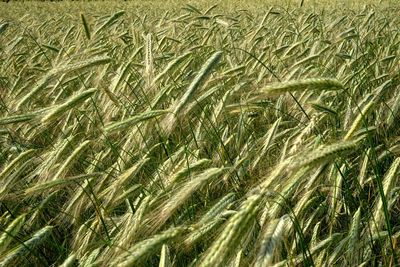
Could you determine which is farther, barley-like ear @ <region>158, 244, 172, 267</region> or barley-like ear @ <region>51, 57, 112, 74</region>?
barley-like ear @ <region>51, 57, 112, 74</region>

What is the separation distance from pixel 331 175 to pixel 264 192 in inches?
31.3

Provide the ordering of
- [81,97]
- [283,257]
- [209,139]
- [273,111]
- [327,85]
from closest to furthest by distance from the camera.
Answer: [327,85], [283,257], [81,97], [209,139], [273,111]

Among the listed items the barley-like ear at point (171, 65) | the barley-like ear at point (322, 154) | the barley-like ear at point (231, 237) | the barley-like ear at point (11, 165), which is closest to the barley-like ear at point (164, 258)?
the barley-like ear at point (231, 237)

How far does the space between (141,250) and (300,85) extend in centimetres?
57

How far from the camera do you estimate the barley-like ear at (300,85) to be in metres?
1.08

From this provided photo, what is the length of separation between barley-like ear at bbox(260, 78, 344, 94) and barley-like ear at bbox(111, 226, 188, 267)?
1.29 ft

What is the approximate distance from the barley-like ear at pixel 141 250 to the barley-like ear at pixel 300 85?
1.29 feet

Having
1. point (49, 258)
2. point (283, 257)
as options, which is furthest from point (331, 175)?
point (49, 258)

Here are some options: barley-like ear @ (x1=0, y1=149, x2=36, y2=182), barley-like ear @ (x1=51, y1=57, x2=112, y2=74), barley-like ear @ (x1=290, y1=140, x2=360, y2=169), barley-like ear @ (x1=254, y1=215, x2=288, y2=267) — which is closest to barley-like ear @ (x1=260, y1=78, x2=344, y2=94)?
barley-like ear @ (x1=290, y1=140, x2=360, y2=169)

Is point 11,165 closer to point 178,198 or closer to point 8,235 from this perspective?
point 8,235

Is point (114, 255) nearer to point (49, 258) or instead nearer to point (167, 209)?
point (167, 209)

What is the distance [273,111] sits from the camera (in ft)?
8.19

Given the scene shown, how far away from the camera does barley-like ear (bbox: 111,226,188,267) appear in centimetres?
91

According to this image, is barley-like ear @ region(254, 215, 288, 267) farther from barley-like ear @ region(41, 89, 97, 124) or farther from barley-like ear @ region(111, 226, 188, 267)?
barley-like ear @ region(41, 89, 97, 124)
